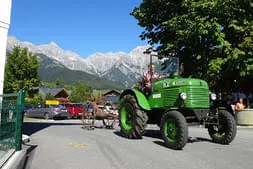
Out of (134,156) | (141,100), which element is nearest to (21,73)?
(141,100)

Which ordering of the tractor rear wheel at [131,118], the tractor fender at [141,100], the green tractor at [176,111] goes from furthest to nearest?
1. the tractor fender at [141,100]
2. the tractor rear wheel at [131,118]
3. the green tractor at [176,111]

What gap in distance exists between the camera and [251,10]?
53.1 feet

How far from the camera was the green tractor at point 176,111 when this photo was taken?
275 inches

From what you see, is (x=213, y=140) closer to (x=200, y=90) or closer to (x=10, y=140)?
(x=200, y=90)

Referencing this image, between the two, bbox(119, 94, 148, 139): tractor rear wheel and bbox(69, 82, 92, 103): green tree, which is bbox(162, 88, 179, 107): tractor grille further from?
bbox(69, 82, 92, 103): green tree

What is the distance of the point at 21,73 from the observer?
3669cm

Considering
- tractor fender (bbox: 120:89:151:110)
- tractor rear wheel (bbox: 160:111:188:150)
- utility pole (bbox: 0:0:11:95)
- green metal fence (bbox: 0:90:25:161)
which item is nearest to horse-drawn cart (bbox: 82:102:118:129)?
tractor fender (bbox: 120:89:151:110)

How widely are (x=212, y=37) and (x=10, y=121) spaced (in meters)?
12.4

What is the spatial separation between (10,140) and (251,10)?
15734 millimetres

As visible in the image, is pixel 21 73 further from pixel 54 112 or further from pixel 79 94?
pixel 79 94

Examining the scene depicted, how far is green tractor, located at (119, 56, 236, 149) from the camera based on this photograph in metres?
7.00

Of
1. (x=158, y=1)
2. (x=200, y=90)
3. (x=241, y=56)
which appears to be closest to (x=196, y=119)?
(x=200, y=90)

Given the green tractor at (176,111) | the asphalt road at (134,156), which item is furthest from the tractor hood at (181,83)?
the asphalt road at (134,156)

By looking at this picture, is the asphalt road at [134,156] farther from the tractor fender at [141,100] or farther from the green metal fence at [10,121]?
the tractor fender at [141,100]
